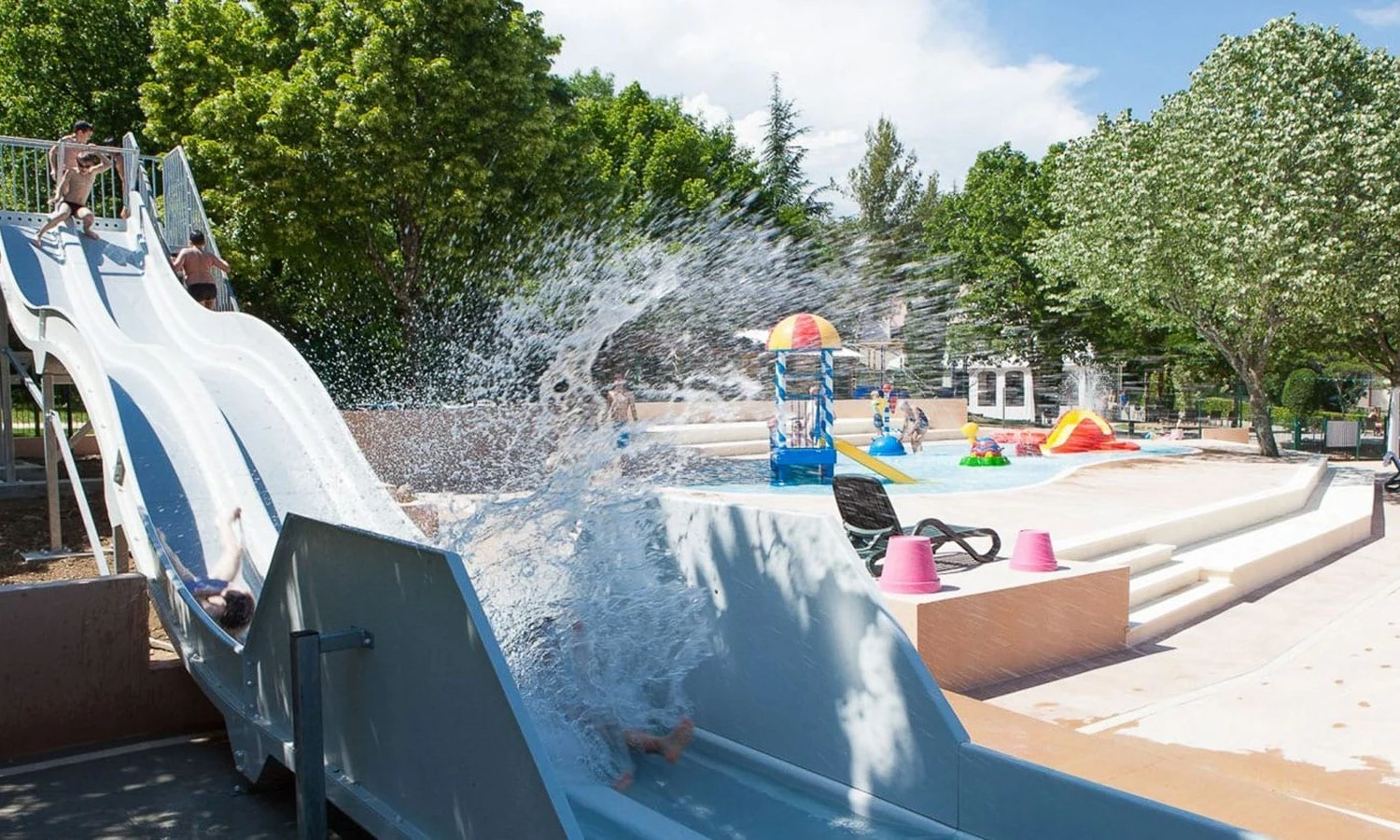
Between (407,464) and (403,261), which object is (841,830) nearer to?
(407,464)

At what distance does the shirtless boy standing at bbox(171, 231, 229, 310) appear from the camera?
11.3m

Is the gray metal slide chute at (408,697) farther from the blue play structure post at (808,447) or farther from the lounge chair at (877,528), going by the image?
the blue play structure post at (808,447)

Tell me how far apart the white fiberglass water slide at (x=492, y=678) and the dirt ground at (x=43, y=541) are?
4.64 ft

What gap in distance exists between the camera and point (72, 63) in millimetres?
22016

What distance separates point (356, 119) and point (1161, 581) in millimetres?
15320

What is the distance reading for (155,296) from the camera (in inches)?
420

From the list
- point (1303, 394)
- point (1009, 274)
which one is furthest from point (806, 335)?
point (1303, 394)

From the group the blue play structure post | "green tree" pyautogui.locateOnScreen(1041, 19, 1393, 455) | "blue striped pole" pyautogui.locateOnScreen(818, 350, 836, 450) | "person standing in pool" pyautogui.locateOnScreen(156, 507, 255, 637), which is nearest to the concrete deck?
the blue play structure post

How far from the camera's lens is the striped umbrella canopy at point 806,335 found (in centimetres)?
2024

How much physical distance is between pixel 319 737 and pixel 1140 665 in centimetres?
623

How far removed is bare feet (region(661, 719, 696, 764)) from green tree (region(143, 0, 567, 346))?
51.3ft

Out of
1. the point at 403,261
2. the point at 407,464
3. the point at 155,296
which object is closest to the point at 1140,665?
the point at 155,296

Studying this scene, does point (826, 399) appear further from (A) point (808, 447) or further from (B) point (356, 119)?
(B) point (356, 119)

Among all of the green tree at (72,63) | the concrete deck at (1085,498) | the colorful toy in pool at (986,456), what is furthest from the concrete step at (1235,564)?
the green tree at (72,63)
